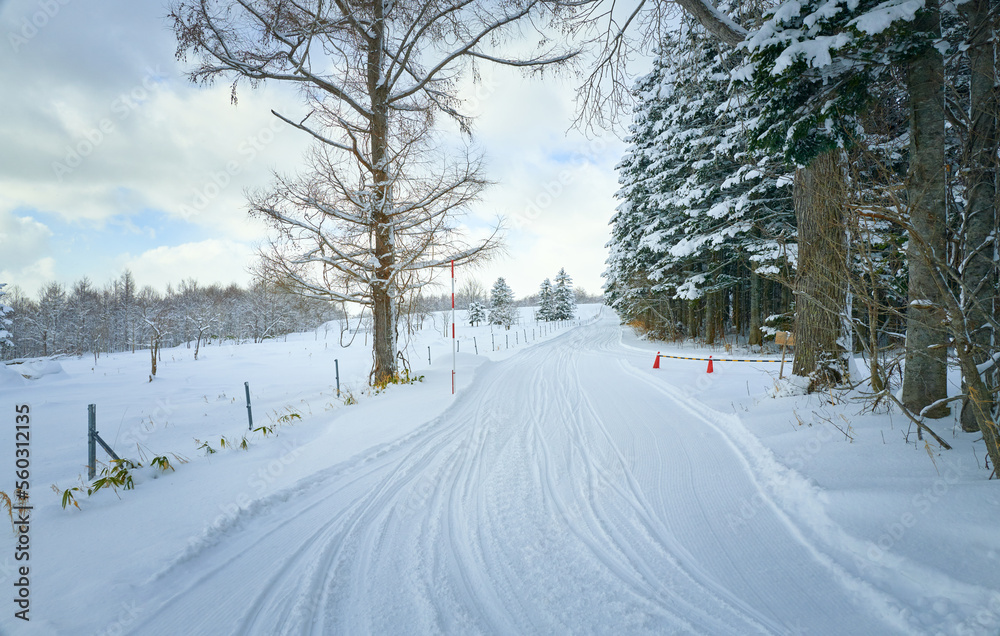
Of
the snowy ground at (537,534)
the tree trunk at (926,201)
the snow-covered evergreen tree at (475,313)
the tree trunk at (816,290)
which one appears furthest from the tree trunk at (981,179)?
the snow-covered evergreen tree at (475,313)

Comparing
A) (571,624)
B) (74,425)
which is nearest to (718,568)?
→ (571,624)

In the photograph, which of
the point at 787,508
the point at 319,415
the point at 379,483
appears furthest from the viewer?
the point at 319,415

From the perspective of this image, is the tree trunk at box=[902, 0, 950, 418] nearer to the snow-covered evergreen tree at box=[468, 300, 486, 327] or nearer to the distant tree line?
the distant tree line

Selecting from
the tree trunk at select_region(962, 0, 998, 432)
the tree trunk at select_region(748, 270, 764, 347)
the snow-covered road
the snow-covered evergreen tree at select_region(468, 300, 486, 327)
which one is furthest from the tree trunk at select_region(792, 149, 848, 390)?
the snow-covered evergreen tree at select_region(468, 300, 486, 327)

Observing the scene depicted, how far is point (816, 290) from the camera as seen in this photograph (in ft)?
17.2

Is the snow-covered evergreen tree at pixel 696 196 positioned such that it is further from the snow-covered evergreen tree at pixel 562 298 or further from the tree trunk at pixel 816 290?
the snow-covered evergreen tree at pixel 562 298

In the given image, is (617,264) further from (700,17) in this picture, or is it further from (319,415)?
(319,415)

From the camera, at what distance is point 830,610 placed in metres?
1.91

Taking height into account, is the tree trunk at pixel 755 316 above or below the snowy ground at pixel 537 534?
above

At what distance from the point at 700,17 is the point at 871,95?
7.05ft

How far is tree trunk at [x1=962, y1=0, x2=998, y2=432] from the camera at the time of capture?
309 centimetres

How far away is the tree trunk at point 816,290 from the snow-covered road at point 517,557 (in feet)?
8.80

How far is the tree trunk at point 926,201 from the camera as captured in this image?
3.26 m

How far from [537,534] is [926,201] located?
4.75 metres
